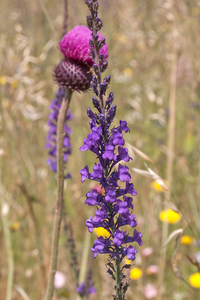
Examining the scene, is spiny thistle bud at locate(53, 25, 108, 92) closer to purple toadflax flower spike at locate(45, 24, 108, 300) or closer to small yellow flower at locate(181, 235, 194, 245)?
purple toadflax flower spike at locate(45, 24, 108, 300)

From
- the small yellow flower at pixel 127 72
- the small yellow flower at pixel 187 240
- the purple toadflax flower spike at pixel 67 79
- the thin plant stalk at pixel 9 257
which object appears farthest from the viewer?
the small yellow flower at pixel 127 72

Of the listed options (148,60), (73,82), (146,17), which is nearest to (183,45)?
(148,60)

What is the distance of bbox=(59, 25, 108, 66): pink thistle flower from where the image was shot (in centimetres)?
154

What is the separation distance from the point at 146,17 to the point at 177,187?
2508 mm

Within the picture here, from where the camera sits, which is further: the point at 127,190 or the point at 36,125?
the point at 36,125

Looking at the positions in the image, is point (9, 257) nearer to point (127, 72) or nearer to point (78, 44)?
point (78, 44)

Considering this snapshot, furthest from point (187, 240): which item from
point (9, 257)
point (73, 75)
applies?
point (73, 75)

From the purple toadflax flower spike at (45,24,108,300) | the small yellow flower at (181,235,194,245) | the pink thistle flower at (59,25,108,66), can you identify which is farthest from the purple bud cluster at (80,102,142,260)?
the small yellow flower at (181,235,194,245)

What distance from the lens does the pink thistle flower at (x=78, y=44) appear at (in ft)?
5.06

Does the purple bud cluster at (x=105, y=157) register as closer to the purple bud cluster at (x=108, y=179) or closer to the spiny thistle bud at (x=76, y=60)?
the purple bud cluster at (x=108, y=179)

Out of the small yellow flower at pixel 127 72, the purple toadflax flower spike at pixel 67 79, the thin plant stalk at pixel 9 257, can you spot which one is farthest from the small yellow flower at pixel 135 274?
the small yellow flower at pixel 127 72

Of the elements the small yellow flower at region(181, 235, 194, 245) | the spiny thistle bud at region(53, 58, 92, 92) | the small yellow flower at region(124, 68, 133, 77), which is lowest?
the small yellow flower at region(181, 235, 194, 245)

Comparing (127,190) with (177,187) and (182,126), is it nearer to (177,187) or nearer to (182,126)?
(177,187)

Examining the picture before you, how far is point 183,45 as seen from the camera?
2.82m
